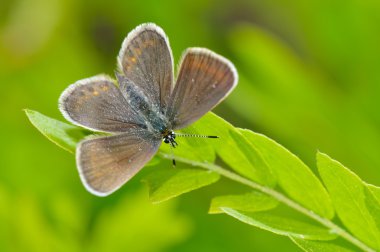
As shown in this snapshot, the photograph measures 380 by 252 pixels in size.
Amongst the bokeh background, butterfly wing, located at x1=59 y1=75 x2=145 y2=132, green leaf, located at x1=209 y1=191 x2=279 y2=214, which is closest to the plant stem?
green leaf, located at x1=209 y1=191 x2=279 y2=214

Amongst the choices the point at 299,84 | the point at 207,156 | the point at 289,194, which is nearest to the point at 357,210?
the point at 289,194

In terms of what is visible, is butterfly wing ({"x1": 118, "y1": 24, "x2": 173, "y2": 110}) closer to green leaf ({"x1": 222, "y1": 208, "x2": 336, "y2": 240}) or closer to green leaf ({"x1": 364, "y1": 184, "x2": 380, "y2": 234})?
green leaf ({"x1": 222, "y1": 208, "x2": 336, "y2": 240})

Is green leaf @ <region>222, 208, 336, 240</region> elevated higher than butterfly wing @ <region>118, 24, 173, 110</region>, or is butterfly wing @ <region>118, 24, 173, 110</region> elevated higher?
butterfly wing @ <region>118, 24, 173, 110</region>

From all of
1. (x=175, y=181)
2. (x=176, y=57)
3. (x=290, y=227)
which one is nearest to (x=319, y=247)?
(x=290, y=227)

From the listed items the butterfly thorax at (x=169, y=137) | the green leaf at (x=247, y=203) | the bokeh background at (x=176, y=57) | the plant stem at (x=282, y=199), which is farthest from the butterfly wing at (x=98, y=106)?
the bokeh background at (x=176, y=57)

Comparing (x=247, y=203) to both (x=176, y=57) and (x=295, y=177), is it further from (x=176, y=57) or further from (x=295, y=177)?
(x=176, y=57)

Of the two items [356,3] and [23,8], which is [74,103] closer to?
[356,3]
